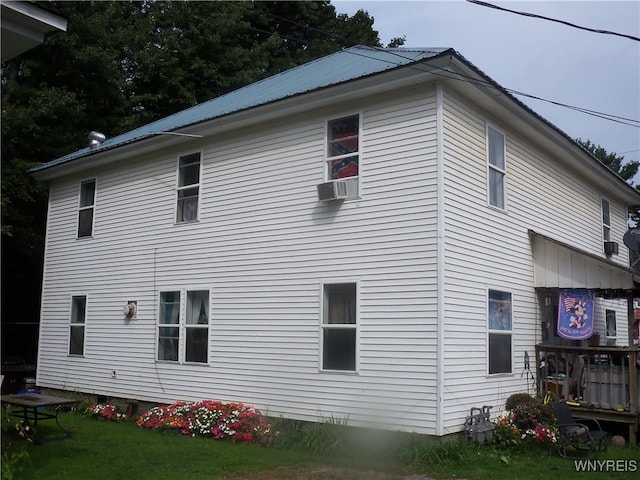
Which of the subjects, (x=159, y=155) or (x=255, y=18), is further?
(x=255, y=18)

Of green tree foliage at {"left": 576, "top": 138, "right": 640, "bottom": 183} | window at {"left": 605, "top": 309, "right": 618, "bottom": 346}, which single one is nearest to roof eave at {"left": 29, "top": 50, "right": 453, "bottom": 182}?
window at {"left": 605, "top": 309, "right": 618, "bottom": 346}

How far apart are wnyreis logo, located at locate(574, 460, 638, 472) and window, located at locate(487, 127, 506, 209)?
4548 mm

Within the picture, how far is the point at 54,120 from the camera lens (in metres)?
21.2

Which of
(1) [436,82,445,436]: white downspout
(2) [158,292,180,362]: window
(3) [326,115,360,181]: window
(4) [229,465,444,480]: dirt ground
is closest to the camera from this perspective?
(4) [229,465,444,480]: dirt ground

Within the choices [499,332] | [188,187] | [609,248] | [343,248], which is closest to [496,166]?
[499,332]

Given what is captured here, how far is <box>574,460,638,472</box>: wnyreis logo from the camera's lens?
906cm

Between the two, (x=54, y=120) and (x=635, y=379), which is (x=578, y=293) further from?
(x=54, y=120)

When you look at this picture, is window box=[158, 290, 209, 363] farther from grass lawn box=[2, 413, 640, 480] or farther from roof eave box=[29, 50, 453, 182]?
roof eave box=[29, 50, 453, 182]

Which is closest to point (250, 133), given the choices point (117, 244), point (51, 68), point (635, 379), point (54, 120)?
point (117, 244)

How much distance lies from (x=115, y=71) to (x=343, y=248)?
15.1 meters

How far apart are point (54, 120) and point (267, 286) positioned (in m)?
12.7

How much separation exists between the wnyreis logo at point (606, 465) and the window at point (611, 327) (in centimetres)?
705

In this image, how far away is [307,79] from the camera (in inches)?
513

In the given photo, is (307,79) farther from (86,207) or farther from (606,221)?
(606,221)
